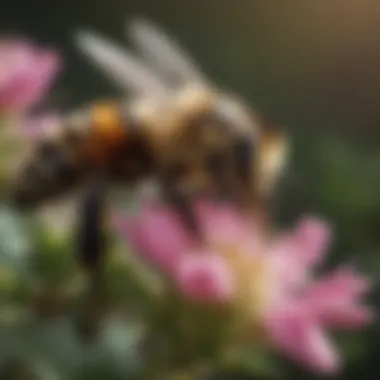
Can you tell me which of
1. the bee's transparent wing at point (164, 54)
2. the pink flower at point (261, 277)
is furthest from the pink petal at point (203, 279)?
the bee's transparent wing at point (164, 54)

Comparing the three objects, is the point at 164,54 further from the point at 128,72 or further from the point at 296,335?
the point at 296,335

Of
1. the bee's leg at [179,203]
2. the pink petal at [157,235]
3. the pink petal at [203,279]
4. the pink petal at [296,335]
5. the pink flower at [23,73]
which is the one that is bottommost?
the pink petal at [296,335]

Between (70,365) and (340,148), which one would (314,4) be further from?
(70,365)

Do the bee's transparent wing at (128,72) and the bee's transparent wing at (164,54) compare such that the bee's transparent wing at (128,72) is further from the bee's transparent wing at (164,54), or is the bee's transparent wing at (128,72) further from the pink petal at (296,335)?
the pink petal at (296,335)

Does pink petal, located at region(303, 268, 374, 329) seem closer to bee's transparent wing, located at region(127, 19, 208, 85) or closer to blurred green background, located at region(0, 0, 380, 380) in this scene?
blurred green background, located at region(0, 0, 380, 380)

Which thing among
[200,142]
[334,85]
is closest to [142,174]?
[200,142]

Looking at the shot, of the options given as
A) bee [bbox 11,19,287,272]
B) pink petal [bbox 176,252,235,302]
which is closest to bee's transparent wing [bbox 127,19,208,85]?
bee [bbox 11,19,287,272]
